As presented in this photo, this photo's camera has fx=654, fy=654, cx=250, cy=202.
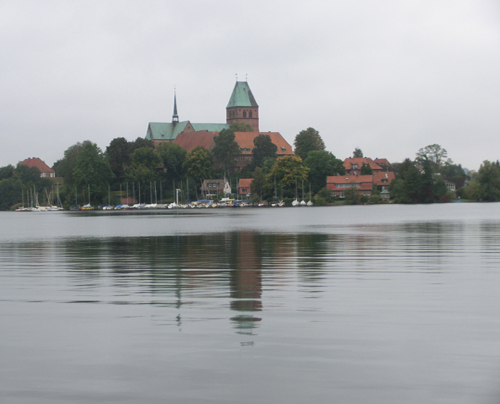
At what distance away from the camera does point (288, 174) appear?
136375mm

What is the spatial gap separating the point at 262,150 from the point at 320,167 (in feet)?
68.9

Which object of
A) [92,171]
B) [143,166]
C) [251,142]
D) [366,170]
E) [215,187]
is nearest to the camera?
[92,171]

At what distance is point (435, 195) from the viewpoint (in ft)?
447

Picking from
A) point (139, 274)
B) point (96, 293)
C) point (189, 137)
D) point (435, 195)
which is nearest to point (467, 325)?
point (96, 293)

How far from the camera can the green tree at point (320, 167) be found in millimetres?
143875

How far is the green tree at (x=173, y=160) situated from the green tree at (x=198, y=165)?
87.3 inches

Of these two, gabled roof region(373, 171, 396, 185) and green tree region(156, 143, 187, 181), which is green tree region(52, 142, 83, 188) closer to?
green tree region(156, 143, 187, 181)

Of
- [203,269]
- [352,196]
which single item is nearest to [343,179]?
[352,196]

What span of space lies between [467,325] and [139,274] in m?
10.4

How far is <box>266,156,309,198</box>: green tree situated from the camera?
136500mm

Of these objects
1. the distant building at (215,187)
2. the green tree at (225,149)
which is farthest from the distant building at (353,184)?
the green tree at (225,149)

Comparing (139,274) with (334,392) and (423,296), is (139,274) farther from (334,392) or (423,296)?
(334,392)

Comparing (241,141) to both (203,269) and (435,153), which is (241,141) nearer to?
(435,153)

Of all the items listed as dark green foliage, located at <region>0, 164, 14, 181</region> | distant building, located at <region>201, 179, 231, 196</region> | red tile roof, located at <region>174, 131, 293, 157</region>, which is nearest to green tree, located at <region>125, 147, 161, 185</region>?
distant building, located at <region>201, 179, 231, 196</region>
